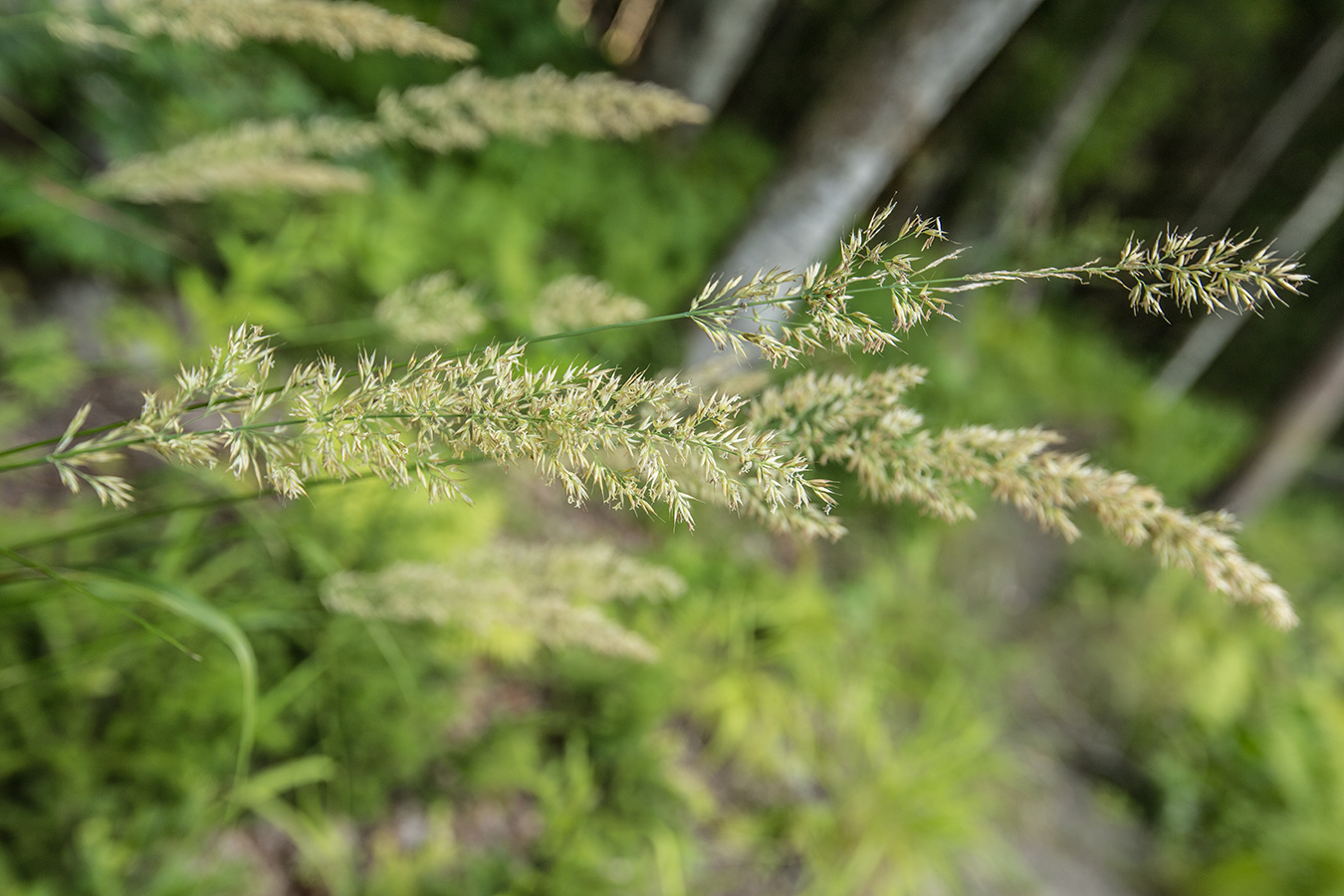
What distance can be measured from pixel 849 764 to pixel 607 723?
1459mm

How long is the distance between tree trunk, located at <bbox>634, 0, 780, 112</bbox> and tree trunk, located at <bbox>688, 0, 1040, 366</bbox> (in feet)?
6.77

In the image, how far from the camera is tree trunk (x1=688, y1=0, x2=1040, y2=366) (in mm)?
3574

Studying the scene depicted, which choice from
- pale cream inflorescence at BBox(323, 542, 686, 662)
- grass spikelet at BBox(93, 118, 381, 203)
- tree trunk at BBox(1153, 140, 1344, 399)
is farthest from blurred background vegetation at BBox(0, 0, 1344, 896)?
tree trunk at BBox(1153, 140, 1344, 399)

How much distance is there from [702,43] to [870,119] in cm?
258

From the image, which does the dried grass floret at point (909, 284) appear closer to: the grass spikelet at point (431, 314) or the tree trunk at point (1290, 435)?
the grass spikelet at point (431, 314)

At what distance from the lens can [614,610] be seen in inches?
117

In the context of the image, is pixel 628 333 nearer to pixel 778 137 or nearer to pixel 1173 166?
pixel 778 137

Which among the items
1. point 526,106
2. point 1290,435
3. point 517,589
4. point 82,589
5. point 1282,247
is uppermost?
point 1282,247

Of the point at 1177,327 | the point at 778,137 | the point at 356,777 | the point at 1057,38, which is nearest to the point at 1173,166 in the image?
the point at 1177,327

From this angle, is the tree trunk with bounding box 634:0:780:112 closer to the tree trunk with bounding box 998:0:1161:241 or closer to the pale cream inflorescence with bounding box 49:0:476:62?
the tree trunk with bounding box 998:0:1161:241

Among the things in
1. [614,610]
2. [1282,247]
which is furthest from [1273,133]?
[614,610]

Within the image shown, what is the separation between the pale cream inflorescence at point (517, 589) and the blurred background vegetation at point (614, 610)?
0.16 m

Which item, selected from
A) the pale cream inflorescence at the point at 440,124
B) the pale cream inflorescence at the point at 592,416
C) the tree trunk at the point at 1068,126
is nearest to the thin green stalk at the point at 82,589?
the pale cream inflorescence at the point at 592,416

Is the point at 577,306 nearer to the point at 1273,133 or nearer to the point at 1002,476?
the point at 1002,476
